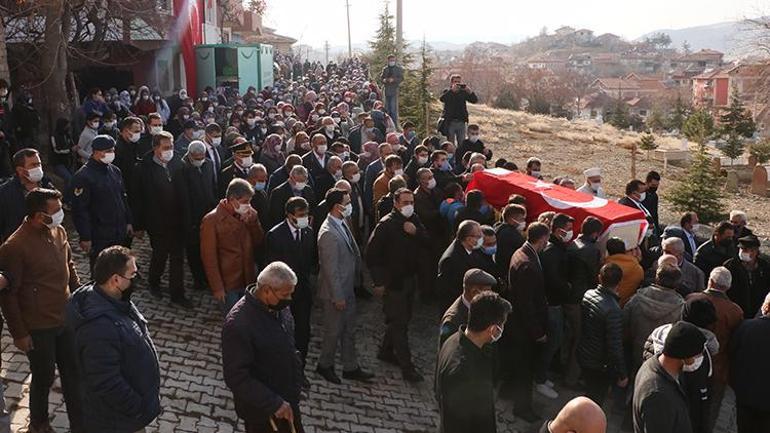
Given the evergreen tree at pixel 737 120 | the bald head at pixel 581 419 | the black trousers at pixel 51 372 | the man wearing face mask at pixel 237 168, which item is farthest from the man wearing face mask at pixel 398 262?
the evergreen tree at pixel 737 120

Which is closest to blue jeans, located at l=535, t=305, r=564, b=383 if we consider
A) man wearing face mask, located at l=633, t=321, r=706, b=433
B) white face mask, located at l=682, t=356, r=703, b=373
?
white face mask, located at l=682, t=356, r=703, b=373

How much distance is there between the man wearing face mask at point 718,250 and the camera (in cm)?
847

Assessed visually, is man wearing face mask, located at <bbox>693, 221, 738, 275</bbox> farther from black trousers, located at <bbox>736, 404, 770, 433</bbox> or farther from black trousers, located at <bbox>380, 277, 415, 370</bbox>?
black trousers, located at <bbox>380, 277, 415, 370</bbox>

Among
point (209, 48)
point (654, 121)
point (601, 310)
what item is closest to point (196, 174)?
point (601, 310)

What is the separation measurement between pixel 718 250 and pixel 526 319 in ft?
9.45

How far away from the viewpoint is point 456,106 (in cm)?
1673

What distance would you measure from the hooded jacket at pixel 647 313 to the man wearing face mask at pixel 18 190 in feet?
17.8

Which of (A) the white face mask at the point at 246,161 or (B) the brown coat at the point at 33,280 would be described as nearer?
(B) the brown coat at the point at 33,280

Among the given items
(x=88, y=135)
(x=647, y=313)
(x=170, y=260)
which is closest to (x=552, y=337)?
(x=647, y=313)

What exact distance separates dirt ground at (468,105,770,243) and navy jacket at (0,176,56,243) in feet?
48.7

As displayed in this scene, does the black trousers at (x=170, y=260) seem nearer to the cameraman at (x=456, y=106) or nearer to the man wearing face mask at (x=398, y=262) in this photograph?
the man wearing face mask at (x=398, y=262)

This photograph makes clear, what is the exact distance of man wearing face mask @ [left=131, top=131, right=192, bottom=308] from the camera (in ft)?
27.8

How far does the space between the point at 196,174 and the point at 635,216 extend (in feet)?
16.7

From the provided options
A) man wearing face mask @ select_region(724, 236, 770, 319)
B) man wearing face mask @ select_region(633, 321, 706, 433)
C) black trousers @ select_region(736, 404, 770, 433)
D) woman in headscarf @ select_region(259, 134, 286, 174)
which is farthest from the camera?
woman in headscarf @ select_region(259, 134, 286, 174)
